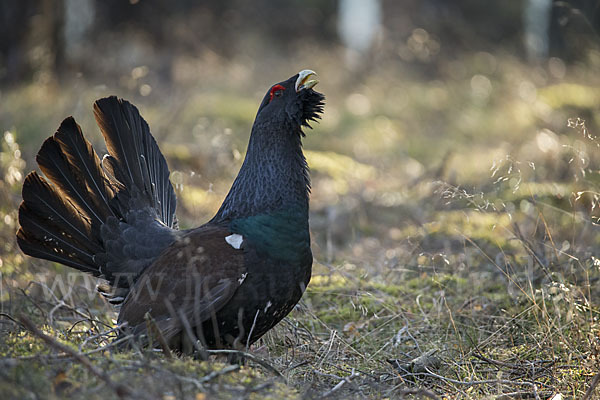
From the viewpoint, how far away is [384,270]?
16.9 ft

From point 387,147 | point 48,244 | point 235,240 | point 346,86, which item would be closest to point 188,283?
point 235,240

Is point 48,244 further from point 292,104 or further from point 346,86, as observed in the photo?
point 346,86

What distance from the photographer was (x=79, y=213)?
400cm

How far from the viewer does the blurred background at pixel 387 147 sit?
398 cm

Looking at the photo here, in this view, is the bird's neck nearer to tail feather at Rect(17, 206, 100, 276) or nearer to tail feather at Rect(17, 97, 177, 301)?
tail feather at Rect(17, 97, 177, 301)

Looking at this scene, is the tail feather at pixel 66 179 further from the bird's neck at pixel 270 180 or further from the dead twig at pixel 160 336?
the dead twig at pixel 160 336

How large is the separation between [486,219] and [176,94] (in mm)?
6660

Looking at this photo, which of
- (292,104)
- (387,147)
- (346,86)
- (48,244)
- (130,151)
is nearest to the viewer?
(292,104)

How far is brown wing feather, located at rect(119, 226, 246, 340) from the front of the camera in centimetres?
338

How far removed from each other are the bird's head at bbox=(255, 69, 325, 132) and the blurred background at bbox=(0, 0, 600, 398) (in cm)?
92

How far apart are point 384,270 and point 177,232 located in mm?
1932

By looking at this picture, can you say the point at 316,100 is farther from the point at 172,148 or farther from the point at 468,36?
the point at 468,36

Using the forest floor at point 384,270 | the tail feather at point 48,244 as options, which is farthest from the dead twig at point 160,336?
the tail feather at point 48,244

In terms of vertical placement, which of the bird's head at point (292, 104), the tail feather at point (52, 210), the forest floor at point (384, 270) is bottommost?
the forest floor at point (384, 270)
